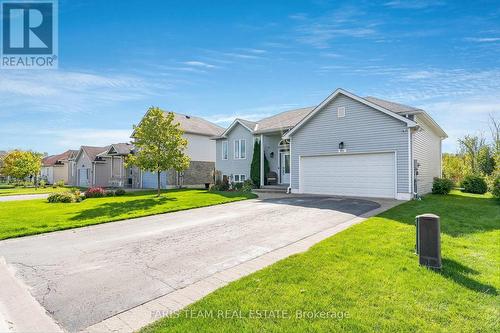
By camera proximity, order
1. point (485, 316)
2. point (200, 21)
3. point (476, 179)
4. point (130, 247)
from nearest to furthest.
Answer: point (485, 316), point (130, 247), point (200, 21), point (476, 179)

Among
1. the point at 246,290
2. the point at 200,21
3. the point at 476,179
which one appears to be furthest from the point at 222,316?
the point at 476,179

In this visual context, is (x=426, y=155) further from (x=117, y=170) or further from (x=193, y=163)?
(x=117, y=170)

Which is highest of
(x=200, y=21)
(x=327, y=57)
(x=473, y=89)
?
(x=200, y=21)

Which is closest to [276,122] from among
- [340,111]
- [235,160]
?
[235,160]

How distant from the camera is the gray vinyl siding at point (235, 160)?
75.8 feet

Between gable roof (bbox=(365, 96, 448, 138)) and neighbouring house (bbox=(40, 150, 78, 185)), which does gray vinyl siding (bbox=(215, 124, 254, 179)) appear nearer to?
gable roof (bbox=(365, 96, 448, 138))

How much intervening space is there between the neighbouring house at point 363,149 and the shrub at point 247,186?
381cm

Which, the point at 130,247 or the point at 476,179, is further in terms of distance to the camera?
the point at 476,179

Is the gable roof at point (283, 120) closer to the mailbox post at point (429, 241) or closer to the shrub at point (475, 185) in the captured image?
the shrub at point (475, 185)

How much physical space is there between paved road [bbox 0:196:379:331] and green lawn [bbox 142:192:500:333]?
1.09 metres

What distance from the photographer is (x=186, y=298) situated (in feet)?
13.3

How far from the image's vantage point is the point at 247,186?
21.1 m

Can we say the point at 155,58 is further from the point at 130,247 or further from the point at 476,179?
the point at 476,179

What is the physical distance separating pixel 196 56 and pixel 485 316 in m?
15.2
